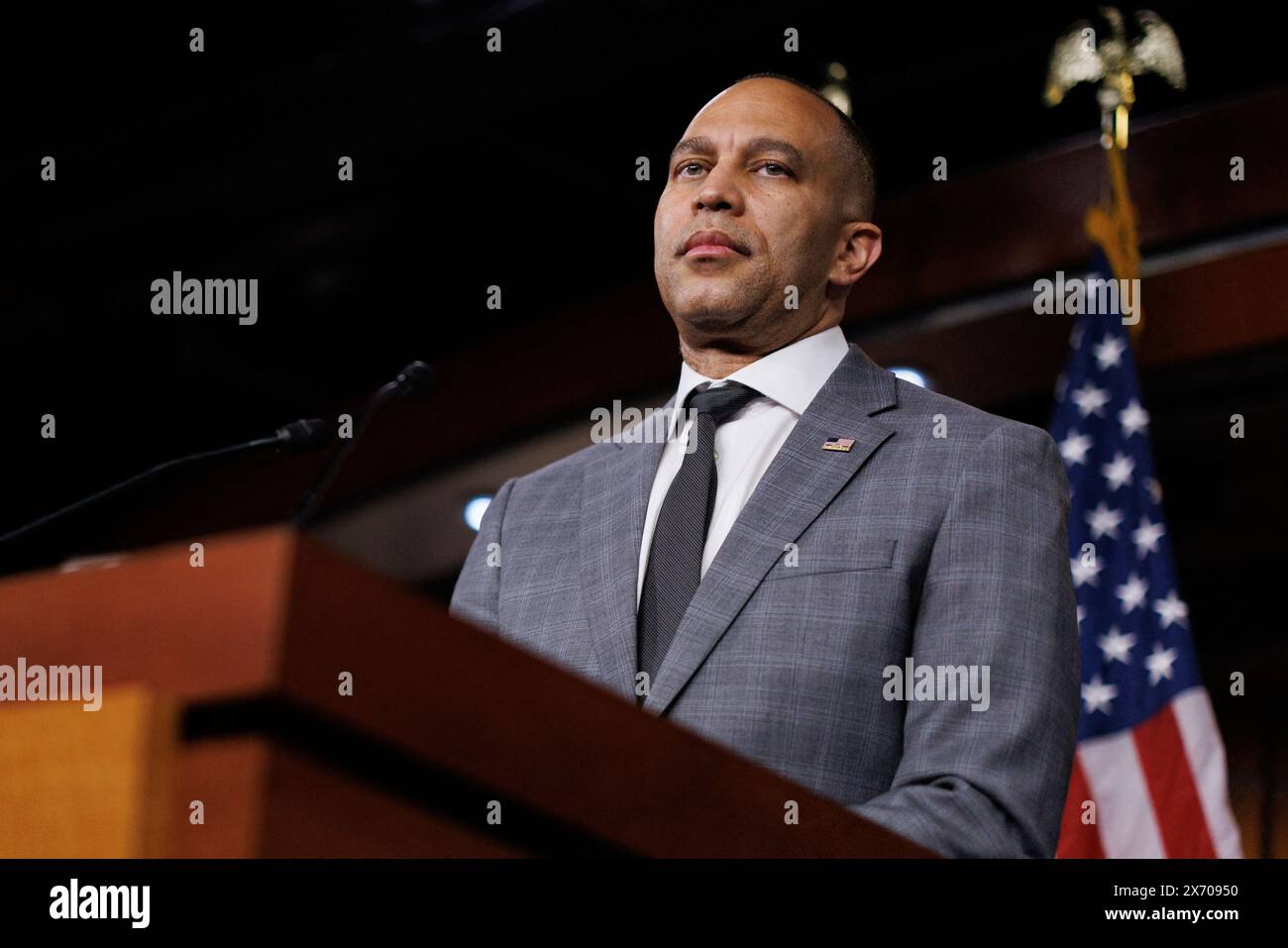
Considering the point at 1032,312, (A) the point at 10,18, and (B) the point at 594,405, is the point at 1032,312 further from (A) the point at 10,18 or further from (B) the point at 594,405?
(A) the point at 10,18

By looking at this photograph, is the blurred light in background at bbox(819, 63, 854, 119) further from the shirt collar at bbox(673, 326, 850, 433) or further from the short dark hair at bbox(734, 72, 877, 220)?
the shirt collar at bbox(673, 326, 850, 433)

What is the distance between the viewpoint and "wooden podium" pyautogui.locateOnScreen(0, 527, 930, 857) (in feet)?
2.59

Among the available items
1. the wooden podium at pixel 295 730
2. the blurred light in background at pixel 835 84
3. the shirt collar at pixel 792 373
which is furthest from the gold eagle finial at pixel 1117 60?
the wooden podium at pixel 295 730

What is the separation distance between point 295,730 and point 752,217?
4.32ft

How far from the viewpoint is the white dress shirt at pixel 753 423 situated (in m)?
1.82

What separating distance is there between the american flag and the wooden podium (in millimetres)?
2671

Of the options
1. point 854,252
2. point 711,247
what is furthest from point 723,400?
point 854,252

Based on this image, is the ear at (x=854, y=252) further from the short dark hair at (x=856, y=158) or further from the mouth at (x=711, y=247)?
the mouth at (x=711, y=247)

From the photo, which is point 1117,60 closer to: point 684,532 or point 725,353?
point 725,353

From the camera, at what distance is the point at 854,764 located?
Result: 157 cm

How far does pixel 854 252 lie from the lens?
2.12 meters

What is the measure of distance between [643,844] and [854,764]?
0.68 m

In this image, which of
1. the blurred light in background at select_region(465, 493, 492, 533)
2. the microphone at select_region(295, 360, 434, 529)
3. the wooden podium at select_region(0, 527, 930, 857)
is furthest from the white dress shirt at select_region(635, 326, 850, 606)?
the blurred light in background at select_region(465, 493, 492, 533)

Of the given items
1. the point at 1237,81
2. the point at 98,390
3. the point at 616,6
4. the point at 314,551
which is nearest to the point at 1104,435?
the point at 1237,81
